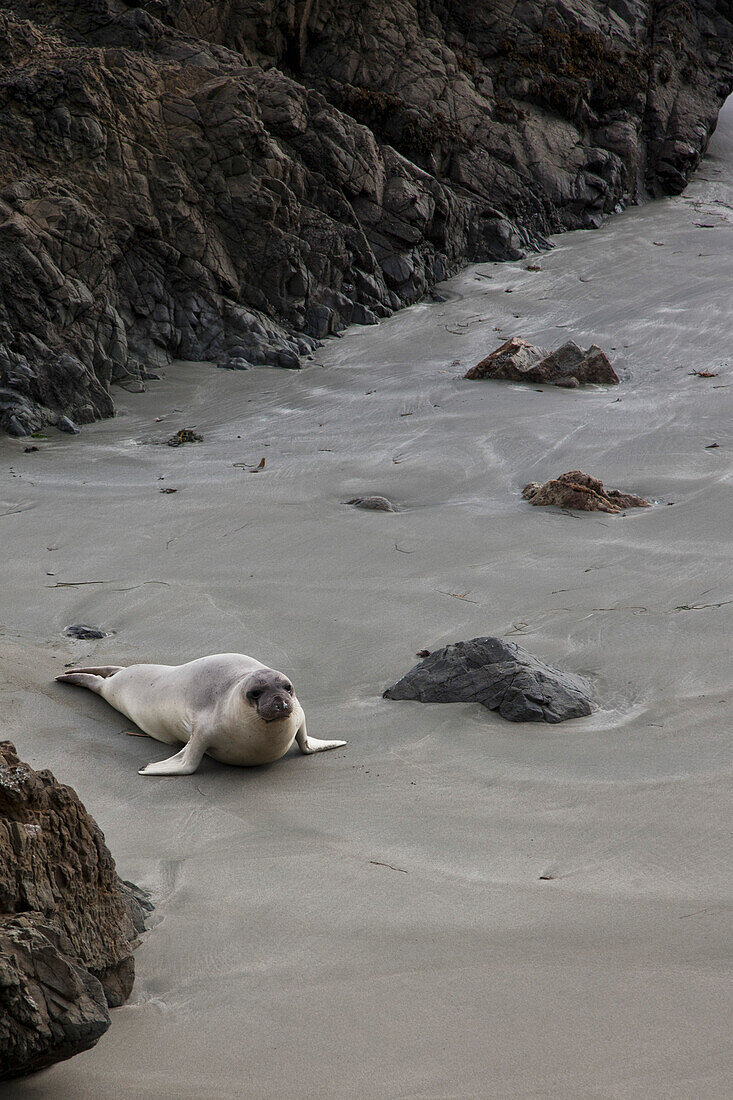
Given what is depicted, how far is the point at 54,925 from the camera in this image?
6.46 ft

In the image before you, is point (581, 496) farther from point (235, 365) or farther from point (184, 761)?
point (235, 365)

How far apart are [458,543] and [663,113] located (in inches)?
568

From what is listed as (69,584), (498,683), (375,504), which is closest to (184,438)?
(375,504)

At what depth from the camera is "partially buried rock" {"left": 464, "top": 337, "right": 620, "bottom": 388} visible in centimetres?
1009

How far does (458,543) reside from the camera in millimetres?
6332

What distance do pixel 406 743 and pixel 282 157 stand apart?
10993mm

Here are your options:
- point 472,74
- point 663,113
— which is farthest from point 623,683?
point 663,113

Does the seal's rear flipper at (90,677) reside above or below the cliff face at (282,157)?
below

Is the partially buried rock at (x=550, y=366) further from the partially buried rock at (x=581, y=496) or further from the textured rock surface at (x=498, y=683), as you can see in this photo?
the textured rock surface at (x=498, y=683)

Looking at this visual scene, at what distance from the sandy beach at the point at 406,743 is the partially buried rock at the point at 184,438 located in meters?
0.13

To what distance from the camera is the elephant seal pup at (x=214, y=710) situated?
3840 mm

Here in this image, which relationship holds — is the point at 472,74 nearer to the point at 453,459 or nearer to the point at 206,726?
the point at 453,459

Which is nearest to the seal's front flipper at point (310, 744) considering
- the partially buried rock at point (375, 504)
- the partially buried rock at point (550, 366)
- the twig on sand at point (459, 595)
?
the twig on sand at point (459, 595)

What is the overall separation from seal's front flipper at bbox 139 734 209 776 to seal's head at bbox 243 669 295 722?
268 millimetres
